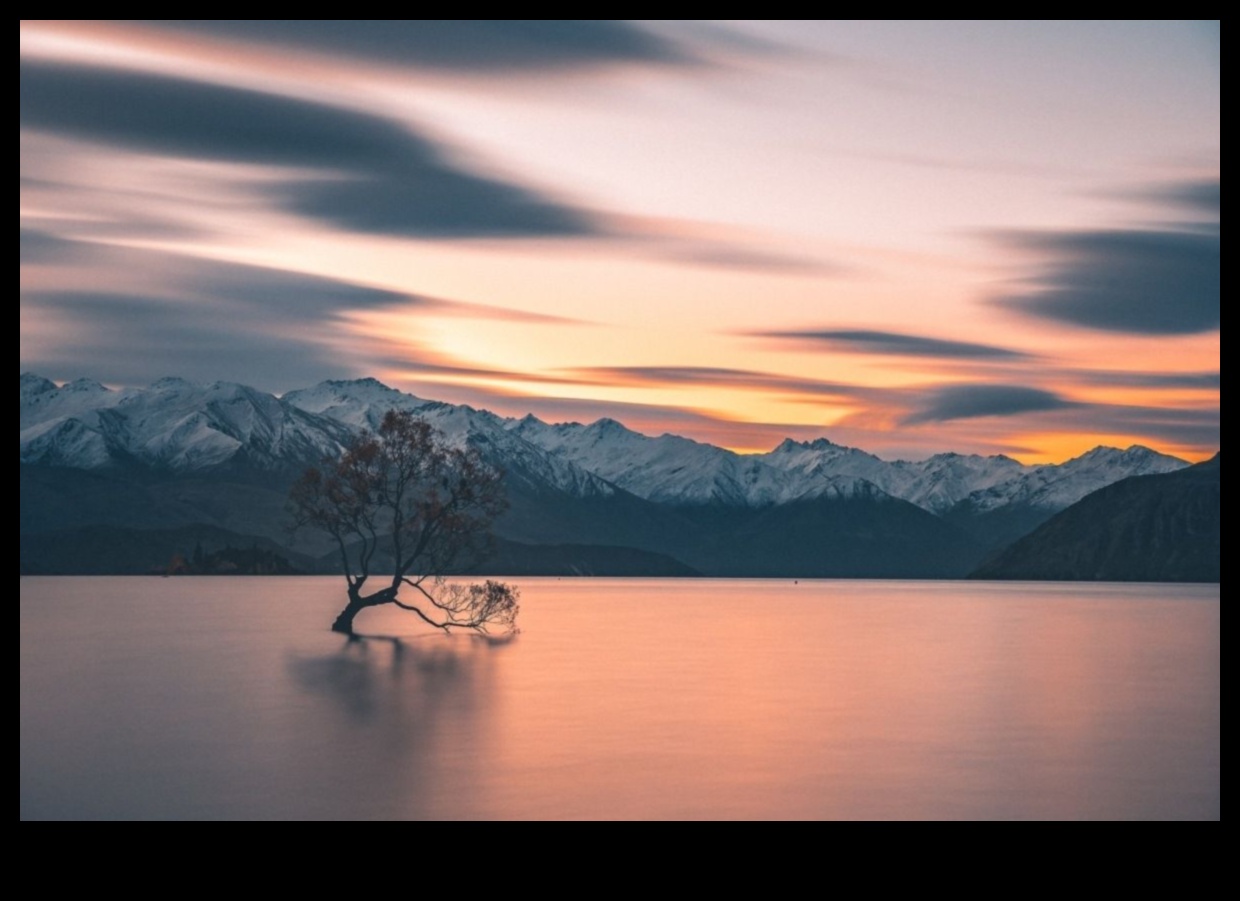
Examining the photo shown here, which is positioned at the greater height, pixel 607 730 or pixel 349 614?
pixel 607 730

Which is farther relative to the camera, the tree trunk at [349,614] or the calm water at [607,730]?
the tree trunk at [349,614]

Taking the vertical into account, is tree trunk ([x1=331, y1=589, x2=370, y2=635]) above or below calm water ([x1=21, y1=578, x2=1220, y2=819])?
below

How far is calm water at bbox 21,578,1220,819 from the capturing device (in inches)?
1313

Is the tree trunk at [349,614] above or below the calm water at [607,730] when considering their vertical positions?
below

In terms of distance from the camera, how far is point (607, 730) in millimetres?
46500

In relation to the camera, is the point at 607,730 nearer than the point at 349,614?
Yes

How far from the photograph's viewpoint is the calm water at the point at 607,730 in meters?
33.3

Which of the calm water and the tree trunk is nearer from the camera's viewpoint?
the calm water

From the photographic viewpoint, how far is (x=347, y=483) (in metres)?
81.6
